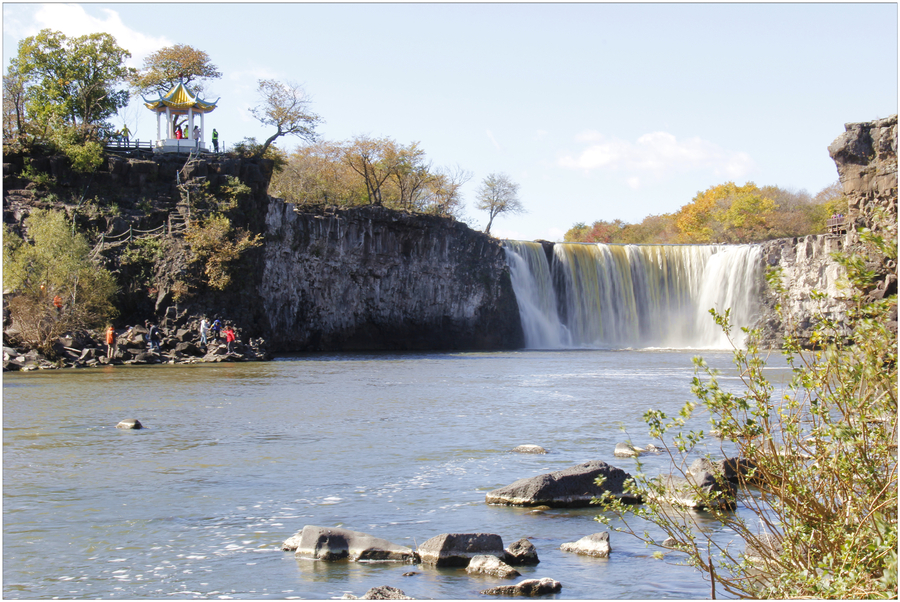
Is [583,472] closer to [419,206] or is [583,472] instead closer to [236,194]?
[236,194]

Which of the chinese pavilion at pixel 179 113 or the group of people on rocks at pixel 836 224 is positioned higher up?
the chinese pavilion at pixel 179 113

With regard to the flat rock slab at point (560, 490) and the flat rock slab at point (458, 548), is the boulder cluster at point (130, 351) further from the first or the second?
the flat rock slab at point (458, 548)

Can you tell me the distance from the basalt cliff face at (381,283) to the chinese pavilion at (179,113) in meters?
6.35

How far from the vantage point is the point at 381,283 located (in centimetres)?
5634

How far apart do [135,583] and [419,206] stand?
68051mm

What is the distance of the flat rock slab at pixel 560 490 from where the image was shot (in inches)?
407

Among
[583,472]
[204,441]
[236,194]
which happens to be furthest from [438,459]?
[236,194]

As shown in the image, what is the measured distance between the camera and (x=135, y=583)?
24.2 ft

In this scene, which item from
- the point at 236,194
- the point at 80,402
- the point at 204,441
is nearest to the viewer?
the point at 204,441

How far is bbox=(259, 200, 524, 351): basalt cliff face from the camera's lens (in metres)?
51.9

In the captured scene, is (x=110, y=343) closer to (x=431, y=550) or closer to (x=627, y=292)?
(x=431, y=550)

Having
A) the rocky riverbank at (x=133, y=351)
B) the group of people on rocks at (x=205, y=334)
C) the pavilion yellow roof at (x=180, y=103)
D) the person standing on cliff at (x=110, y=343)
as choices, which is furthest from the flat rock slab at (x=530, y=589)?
the pavilion yellow roof at (x=180, y=103)

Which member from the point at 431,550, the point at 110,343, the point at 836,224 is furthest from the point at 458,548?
the point at 836,224

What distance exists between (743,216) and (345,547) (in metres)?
82.6
